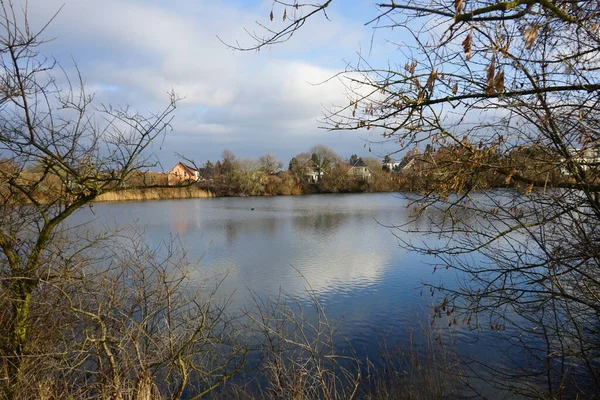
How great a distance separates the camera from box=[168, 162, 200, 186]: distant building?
4023 mm

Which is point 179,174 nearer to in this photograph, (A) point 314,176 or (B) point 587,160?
(B) point 587,160

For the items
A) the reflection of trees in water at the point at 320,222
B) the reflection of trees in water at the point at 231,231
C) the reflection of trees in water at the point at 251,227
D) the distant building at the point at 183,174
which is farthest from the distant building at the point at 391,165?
the reflection of trees in water at the point at 320,222

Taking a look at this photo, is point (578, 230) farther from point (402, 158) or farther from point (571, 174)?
point (402, 158)

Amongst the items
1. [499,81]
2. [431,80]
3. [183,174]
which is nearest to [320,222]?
[183,174]

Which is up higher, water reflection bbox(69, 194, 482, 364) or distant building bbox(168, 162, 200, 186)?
distant building bbox(168, 162, 200, 186)

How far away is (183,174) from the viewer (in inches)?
163

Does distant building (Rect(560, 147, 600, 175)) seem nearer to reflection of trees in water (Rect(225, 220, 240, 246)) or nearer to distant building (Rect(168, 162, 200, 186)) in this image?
distant building (Rect(168, 162, 200, 186))

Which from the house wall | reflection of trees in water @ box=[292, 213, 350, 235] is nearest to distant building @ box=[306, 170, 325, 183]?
reflection of trees in water @ box=[292, 213, 350, 235]

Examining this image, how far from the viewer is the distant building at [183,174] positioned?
13.2 feet

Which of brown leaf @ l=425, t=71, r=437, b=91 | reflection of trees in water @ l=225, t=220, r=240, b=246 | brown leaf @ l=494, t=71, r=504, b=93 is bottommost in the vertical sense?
reflection of trees in water @ l=225, t=220, r=240, b=246

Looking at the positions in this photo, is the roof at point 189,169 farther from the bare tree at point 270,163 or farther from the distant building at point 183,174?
the bare tree at point 270,163

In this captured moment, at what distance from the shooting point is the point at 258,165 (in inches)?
2174

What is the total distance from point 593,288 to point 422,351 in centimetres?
306

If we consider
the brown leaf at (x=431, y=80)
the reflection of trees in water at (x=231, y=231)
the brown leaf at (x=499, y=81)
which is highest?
the brown leaf at (x=431, y=80)
